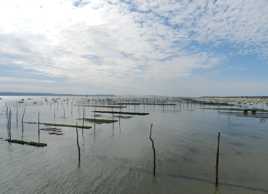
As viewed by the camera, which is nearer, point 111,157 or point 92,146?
point 111,157

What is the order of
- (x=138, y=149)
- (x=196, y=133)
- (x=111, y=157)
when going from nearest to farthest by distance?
(x=111, y=157)
(x=138, y=149)
(x=196, y=133)

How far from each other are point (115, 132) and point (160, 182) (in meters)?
18.3

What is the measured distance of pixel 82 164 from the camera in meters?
17.6

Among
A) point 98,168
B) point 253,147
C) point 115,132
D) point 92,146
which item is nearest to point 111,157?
point 98,168

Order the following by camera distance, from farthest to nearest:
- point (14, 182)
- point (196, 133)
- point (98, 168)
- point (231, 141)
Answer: point (196, 133) → point (231, 141) → point (98, 168) → point (14, 182)

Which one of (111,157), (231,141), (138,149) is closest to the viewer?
(111,157)

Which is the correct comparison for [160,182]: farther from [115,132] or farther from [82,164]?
[115,132]

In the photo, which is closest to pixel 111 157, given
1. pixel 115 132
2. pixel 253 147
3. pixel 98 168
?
pixel 98 168

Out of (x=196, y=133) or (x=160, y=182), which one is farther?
(x=196, y=133)

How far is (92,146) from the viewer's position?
77.2 feet

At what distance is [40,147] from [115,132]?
1187 cm

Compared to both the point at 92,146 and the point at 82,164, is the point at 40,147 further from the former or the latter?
the point at 82,164

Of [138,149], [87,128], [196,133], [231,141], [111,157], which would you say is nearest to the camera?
[111,157]

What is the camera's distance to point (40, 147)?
74.4 feet
